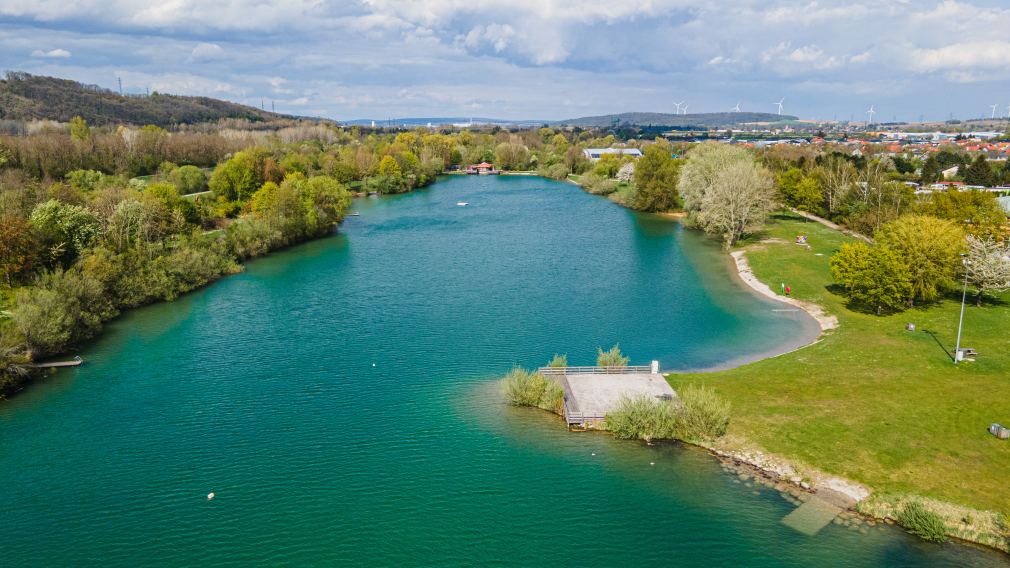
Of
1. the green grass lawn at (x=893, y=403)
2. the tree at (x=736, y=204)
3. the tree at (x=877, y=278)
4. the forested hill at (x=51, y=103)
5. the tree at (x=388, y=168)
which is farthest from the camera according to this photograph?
the forested hill at (x=51, y=103)

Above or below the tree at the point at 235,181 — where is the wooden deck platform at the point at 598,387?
below

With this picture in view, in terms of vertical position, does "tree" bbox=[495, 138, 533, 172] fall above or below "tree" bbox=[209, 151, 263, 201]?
above

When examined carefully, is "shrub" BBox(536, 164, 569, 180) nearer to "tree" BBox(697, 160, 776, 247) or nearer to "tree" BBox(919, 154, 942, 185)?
"tree" BBox(919, 154, 942, 185)

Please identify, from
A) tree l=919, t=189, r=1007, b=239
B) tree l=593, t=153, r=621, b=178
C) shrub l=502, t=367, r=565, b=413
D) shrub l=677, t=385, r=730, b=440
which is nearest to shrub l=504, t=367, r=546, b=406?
shrub l=502, t=367, r=565, b=413

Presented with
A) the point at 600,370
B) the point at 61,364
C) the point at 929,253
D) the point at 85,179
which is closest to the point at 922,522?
the point at 600,370

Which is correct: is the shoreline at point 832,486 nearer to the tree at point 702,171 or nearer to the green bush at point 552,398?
the green bush at point 552,398

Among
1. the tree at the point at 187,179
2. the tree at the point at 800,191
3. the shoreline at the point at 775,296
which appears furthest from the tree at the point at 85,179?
the tree at the point at 800,191
